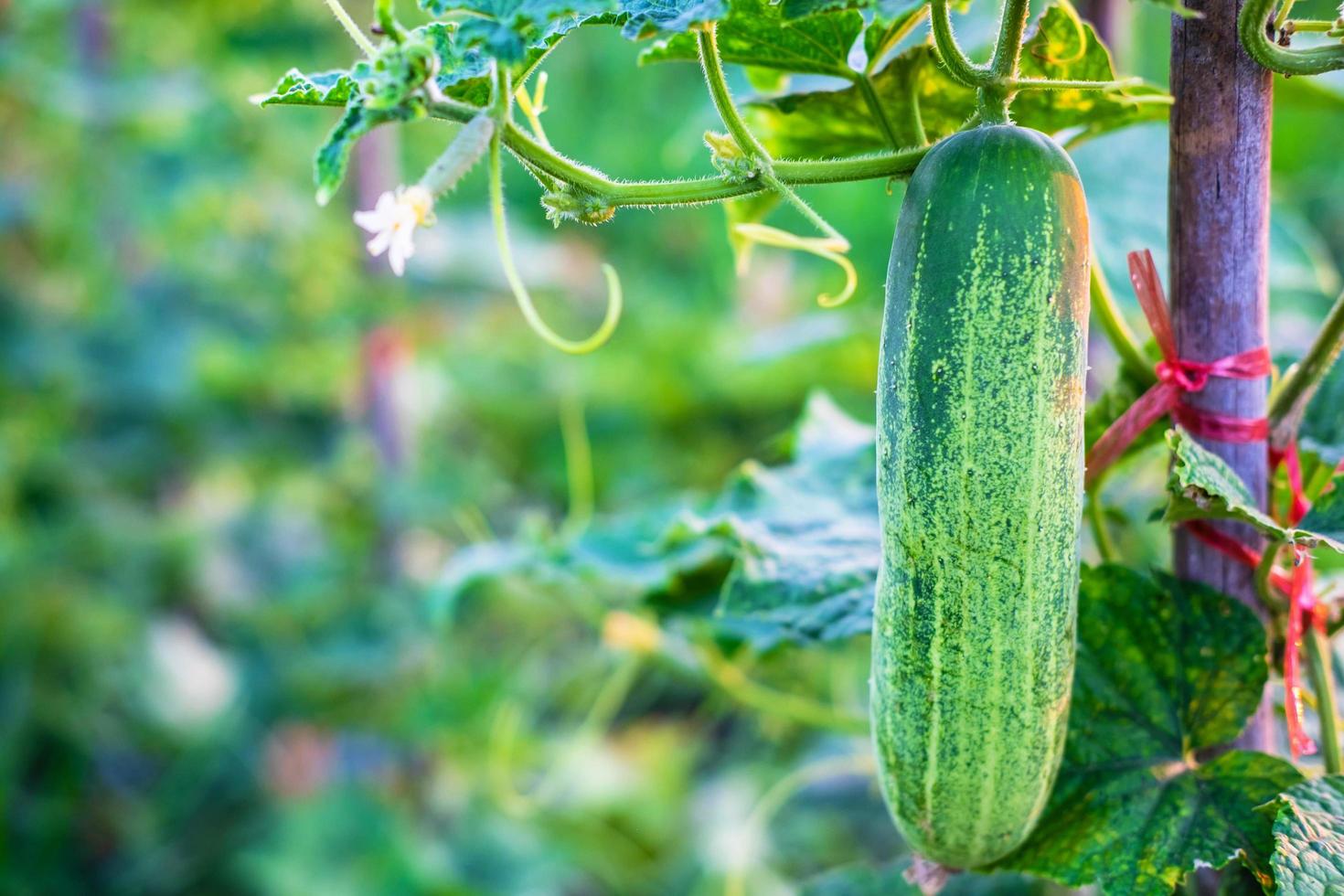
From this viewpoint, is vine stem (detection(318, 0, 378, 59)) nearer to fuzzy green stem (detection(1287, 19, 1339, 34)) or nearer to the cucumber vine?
the cucumber vine

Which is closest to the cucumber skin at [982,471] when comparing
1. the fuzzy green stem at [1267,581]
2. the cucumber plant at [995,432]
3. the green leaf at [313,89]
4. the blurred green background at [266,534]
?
Answer: the cucumber plant at [995,432]

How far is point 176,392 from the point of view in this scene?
6.55 ft

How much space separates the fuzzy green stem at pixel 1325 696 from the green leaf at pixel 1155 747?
0.13ft

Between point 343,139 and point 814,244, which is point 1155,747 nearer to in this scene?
point 814,244

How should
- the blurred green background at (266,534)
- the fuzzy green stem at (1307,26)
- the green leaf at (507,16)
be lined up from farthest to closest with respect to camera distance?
the blurred green background at (266,534) < the fuzzy green stem at (1307,26) < the green leaf at (507,16)

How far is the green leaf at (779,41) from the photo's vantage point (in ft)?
1.66

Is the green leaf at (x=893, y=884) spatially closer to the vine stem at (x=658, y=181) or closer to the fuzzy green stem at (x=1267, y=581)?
the fuzzy green stem at (x=1267, y=581)

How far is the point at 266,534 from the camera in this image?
215cm

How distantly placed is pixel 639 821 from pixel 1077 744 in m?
1.64

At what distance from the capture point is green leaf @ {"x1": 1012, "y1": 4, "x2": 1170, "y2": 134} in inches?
21.8

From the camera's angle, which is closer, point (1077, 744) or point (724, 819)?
point (1077, 744)

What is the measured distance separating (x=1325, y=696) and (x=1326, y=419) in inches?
6.3

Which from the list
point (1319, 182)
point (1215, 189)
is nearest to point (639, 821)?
point (1215, 189)

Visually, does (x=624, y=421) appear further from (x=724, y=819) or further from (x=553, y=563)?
(x=553, y=563)
